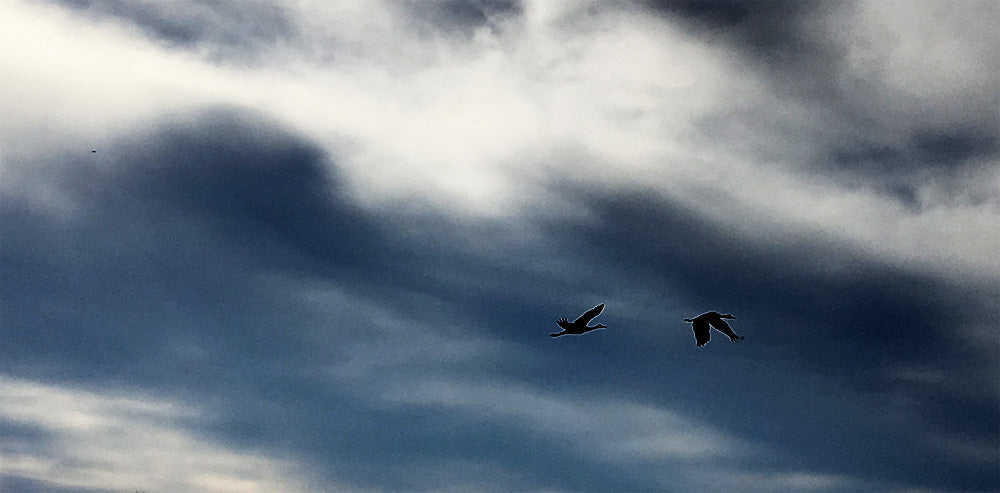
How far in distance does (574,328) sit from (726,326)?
12.2 metres

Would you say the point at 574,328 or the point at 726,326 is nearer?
the point at 726,326

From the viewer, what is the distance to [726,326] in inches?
1724

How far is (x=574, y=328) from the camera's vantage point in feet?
175
